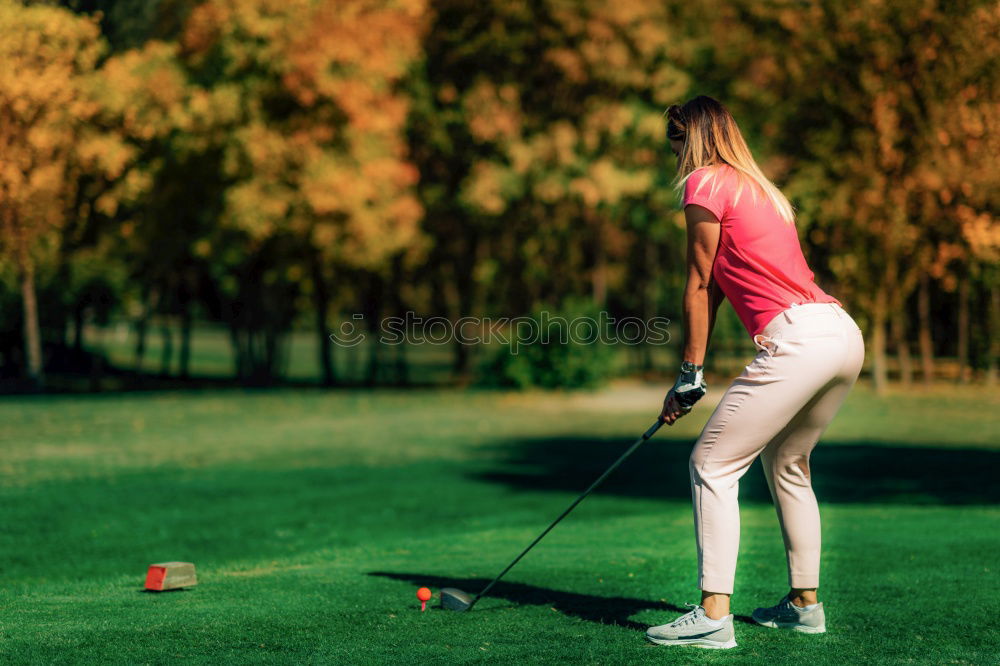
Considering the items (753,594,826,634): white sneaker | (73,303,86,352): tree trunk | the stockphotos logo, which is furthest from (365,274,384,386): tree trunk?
(753,594,826,634): white sneaker

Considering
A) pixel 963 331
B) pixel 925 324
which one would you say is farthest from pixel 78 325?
pixel 963 331

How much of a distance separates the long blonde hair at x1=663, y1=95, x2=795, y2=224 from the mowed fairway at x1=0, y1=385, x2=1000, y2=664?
1.77 meters

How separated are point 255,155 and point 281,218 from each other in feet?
4.89

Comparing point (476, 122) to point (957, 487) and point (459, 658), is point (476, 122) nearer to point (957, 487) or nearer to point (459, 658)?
point (957, 487)

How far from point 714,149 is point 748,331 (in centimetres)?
72

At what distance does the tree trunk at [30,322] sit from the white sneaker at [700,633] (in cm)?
2422

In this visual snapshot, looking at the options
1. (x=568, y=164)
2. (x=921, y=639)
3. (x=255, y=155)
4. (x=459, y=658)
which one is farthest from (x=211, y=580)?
(x=568, y=164)

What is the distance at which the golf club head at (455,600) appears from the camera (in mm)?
5773

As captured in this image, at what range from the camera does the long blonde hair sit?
5016 millimetres

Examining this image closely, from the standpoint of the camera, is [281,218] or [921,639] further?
[281,218]

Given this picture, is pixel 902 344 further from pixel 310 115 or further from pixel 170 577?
pixel 170 577

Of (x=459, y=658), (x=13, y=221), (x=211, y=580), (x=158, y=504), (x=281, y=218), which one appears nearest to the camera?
(x=459, y=658)

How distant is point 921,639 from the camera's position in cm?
512

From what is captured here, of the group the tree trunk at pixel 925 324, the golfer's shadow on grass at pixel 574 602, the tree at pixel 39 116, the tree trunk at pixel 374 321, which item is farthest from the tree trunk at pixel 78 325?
the golfer's shadow on grass at pixel 574 602
